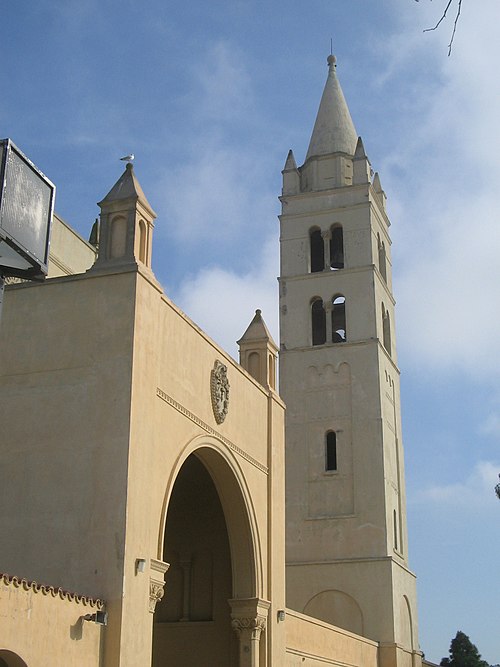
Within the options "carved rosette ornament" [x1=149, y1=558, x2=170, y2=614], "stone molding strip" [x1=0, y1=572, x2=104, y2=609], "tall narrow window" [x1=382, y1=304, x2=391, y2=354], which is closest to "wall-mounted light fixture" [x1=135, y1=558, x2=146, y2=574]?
"carved rosette ornament" [x1=149, y1=558, x2=170, y2=614]

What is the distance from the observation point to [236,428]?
65.5 feet

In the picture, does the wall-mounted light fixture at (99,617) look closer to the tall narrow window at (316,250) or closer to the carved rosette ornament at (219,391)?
the carved rosette ornament at (219,391)

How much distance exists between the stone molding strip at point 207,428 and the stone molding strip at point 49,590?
153 inches

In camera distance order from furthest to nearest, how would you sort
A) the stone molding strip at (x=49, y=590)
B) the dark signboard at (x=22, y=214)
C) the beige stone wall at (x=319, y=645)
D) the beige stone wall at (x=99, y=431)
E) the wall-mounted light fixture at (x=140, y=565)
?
the beige stone wall at (x=319, y=645), the wall-mounted light fixture at (x=140, y=565), the beige stone wall at (x=99, y=431), the stone molding strip at (x=49, y=590), the dark signboard at (x=22, y=214)

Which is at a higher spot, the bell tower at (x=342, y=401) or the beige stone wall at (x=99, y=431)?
the bell tower at (x=342, y=401)

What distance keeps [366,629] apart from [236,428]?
14.0 m

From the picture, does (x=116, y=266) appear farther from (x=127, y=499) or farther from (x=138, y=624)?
(x=138, y=624)

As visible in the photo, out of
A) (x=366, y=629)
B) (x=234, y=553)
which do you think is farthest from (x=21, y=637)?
(x=366, y=629)

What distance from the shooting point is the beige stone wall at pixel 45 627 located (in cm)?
1177

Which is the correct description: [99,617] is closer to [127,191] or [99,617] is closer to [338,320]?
[127,191]

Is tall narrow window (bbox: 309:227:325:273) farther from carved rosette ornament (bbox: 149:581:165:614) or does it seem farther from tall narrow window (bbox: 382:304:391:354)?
carved rosette ornament (bbox: 149:581:165:614)

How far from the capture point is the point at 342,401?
34.3 metres

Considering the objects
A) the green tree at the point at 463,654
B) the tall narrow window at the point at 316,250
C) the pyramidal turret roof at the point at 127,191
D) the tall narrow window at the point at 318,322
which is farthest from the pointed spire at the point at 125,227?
the green tree at the point at 463,654

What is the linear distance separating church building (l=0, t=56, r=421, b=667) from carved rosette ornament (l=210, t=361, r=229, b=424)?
4 cm
